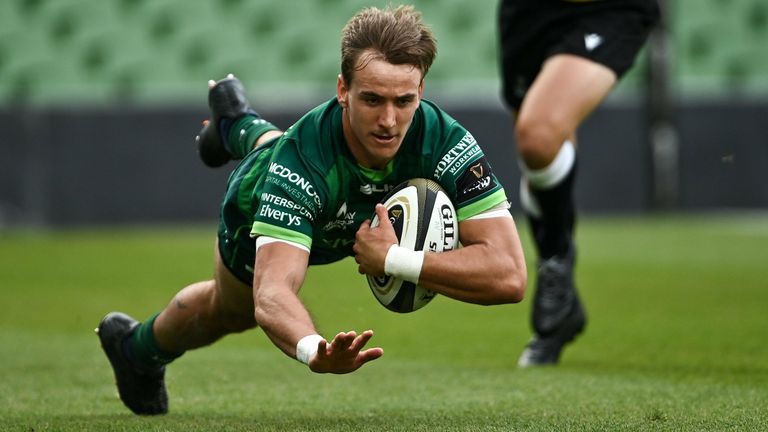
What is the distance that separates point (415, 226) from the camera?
3.63m

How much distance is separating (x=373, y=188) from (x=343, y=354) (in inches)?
32.4

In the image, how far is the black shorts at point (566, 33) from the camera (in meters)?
5.34

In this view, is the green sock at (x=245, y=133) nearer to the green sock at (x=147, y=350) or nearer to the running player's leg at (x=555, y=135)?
the green sock at (x=147, y=350)

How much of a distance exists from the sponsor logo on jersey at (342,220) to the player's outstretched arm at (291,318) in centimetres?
28

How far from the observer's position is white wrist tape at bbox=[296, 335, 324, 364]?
3.16m

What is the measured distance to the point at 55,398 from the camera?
462 centimetres

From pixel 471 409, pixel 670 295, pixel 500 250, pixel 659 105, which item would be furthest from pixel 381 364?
pixel 659 105

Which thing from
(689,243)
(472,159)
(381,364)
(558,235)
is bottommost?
(689,243)

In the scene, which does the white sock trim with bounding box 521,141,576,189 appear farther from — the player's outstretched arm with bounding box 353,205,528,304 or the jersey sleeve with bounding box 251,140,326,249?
the jersey sleeve with bounding box 251,140,326,249

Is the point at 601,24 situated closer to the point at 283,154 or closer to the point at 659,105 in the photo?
the point at 283,154

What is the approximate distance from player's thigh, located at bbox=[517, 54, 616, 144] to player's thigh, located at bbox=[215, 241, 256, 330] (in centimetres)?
148

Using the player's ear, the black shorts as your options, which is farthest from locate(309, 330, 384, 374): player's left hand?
the black shorts

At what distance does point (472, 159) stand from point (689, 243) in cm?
810

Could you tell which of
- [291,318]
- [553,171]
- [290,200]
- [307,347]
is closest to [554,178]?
[553,171]
